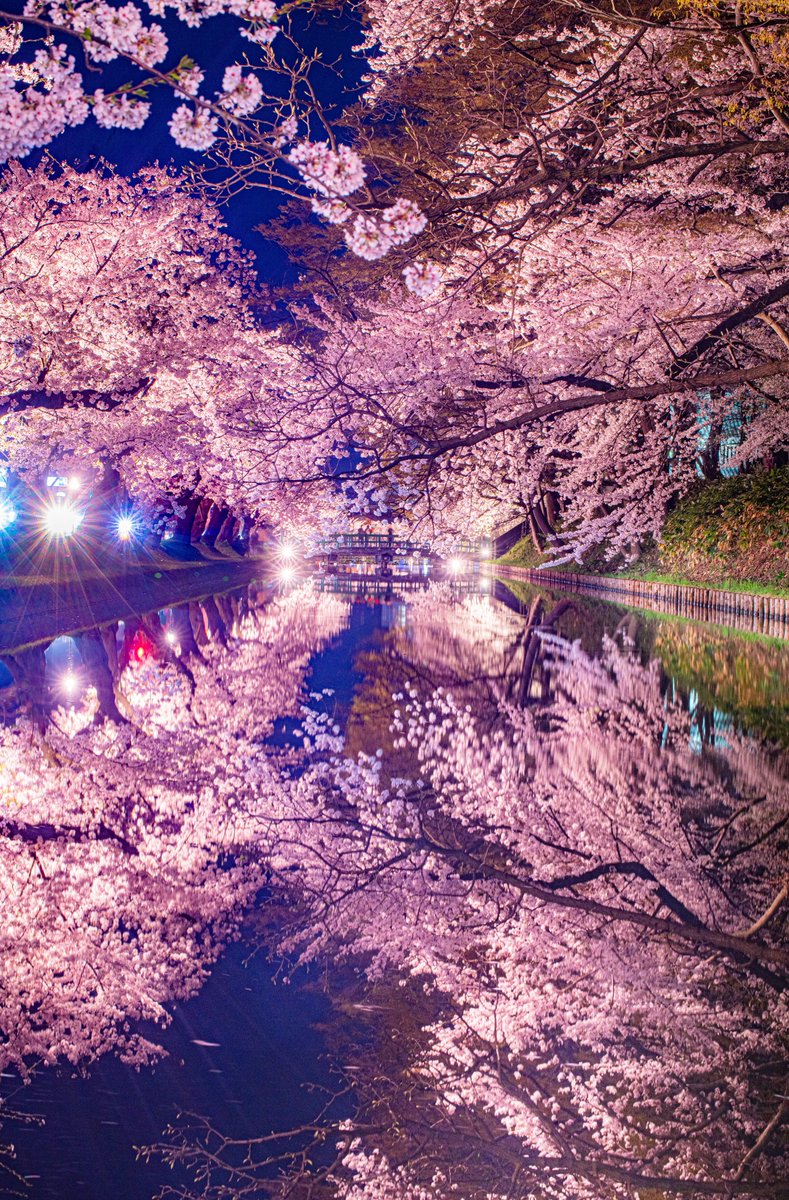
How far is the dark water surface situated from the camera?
3.34 metres

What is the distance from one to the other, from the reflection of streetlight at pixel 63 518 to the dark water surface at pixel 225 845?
3421 cm

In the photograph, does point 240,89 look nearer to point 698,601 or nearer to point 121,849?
point 121,849

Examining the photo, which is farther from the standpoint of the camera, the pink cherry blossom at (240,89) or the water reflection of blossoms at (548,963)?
the pink cherry blossom at (240,89)

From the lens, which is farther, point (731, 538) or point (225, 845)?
point (731, 538)

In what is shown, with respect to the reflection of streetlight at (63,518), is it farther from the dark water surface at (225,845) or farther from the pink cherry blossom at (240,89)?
the pink cherry blossom at (240,89)

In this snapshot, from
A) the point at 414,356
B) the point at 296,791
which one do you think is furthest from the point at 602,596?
the point at 296,791

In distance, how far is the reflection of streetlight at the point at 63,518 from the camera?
51453 millimetres

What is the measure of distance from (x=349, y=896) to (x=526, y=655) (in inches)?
481

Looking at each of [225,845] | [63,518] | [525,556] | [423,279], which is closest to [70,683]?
[225,845]

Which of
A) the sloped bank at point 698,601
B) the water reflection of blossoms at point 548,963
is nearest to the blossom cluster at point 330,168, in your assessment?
the water reflection of blossoms at point 548,963

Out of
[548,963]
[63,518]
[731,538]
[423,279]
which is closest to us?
[548,963]

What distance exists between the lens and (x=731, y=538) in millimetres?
25531

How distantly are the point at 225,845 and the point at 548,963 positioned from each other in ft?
7.67

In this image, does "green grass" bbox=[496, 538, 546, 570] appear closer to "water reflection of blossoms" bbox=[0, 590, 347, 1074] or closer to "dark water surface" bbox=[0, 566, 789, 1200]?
"dark water surface" bbox=[0, 566, 789, 1200]
